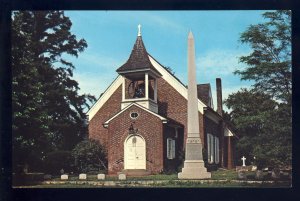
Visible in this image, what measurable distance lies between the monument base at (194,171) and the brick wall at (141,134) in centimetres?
74

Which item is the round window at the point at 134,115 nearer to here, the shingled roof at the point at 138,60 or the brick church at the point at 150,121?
the brick church at the point at 150,121

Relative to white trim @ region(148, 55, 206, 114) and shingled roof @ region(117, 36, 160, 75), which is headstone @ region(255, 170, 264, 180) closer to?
white trim @ region(148, 55, 206, 114)

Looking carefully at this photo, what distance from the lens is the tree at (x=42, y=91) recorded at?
1512 cm

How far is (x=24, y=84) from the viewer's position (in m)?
15.4

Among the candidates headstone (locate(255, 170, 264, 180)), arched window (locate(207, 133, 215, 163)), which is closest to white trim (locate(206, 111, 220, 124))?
arched window (locate(207, 133, 215, 163))

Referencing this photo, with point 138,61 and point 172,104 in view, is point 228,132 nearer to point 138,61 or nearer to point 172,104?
point 172,104

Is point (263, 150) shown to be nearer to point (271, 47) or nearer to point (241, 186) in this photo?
point (241, 186)

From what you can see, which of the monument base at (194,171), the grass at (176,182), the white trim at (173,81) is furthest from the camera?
the white trim at (173,81)

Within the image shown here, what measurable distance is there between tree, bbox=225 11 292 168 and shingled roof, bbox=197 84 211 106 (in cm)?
68

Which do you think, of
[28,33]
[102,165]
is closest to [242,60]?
[102,165]

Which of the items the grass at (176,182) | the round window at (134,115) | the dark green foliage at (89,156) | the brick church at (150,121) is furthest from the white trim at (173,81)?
the dark green foliage at (89,156)

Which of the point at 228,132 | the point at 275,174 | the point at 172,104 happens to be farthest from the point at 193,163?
the point at 275,174

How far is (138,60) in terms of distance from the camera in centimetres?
1526

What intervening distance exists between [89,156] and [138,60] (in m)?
3.03
